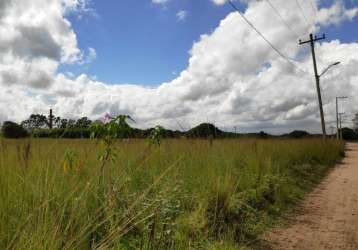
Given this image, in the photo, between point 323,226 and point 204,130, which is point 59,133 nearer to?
point 323,226

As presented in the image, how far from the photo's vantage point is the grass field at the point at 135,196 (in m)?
2.38

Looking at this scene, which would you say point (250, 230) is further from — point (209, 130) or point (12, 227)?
point (209, 130)

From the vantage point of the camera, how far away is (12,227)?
7.85 ft

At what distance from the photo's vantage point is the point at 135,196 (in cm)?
365

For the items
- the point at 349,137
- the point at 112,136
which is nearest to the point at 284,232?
the point at 112,136

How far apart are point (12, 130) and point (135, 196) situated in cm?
129

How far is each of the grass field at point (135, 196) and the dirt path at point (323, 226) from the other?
308 mm

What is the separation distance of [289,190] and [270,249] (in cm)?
352

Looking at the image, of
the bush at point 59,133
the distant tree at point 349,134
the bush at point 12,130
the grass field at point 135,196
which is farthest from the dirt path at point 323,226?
the distant tree at point 349,134

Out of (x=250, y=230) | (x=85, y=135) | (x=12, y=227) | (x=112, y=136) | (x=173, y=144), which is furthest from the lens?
(x=173, y=144)

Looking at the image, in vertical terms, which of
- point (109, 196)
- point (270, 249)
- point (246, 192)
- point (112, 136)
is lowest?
point (270, 249)

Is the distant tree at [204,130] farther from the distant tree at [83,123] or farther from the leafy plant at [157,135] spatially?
the distant tree at [83,123]

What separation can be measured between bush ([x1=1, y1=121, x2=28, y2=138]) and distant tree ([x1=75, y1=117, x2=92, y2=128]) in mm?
456

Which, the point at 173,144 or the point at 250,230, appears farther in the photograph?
the point at 173,144
